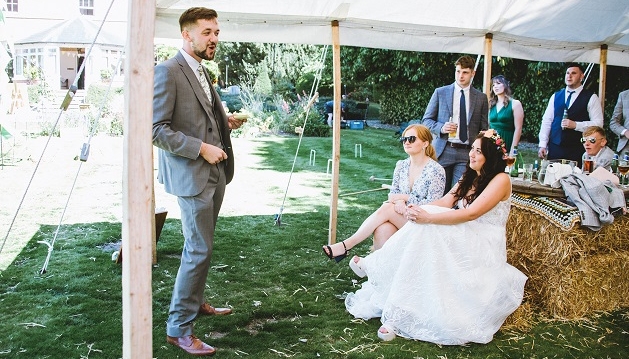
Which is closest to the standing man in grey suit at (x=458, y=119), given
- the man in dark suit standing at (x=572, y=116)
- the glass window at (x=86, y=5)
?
the man in dark suit standing at (x=572, y=116)

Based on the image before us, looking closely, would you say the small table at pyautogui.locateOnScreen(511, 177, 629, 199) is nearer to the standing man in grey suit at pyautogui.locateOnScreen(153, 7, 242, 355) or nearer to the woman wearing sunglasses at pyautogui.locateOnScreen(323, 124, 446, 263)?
the woman wearing sunglasses at pyautogui.locateOnScreen(323, 124, 446, 263)

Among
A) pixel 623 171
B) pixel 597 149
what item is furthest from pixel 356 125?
pixel 623 171

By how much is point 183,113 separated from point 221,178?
487 mm

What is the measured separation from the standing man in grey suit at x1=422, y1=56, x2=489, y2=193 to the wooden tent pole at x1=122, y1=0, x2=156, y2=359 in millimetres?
3956

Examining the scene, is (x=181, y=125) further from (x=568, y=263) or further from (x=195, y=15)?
(x=568, y=263)

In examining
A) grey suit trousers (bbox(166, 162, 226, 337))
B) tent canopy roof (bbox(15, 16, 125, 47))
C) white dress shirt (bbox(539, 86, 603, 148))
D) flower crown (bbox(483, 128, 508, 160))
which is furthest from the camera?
tent canopy roof (bbox(15, 16, 125, 47))

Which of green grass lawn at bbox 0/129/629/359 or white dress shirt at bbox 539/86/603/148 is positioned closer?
green grass lawn at bbox 0/129/629/359

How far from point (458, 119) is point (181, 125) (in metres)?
3.22

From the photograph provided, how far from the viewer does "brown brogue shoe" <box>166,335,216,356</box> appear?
3676mm

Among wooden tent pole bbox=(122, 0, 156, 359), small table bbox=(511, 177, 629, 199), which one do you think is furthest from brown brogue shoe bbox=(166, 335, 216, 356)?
small table bbox=(511, 177, 629, 199)

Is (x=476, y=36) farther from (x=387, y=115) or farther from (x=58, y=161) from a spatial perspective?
(x=387, y=115)

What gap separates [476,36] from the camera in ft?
21.9

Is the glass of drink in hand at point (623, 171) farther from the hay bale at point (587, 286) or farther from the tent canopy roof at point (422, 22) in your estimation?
the tent canopy roof at point (422, 22)

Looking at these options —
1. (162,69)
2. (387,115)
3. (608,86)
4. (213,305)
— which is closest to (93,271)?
(213,305)
